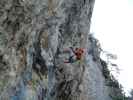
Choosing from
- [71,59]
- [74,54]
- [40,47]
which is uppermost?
[74,54]

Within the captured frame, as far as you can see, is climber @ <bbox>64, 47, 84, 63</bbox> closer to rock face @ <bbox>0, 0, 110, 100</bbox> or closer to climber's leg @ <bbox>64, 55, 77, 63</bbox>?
climber's leg @ <bbox>64, 55, 77, 63</bbox>

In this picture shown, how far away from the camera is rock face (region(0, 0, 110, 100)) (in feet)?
34.0

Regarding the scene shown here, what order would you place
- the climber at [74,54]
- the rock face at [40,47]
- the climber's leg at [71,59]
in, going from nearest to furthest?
the rock face at [40,47] → the climber's leg at [71,59] → the climber at [74,54]

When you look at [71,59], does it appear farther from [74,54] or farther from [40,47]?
[40,47]

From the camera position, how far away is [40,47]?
43.4ft

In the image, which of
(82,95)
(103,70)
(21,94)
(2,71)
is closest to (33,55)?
(21,94)

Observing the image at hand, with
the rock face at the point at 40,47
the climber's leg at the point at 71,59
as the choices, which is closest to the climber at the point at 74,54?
the climber's leg at the point at 71,59

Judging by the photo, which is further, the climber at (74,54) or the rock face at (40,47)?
the climber at (74,54)

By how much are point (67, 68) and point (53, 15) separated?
5.16 meters

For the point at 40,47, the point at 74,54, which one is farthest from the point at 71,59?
the point at 40,47

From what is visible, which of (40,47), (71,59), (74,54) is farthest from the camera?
(74,54)

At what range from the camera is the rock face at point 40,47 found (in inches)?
408

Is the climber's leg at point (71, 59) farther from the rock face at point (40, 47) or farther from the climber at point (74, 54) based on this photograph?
the rock face at point (40, 47)

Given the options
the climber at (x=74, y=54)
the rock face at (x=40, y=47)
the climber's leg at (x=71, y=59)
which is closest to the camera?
the rock face at (x=40, y=47)
